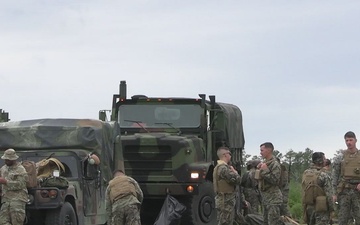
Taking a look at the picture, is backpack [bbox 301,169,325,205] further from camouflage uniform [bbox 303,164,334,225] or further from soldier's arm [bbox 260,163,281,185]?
soldier's arm [bbox 260,163,281,185]

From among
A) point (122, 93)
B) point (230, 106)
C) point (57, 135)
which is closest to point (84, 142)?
point (57, 135)

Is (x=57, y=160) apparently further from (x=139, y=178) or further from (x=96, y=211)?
(x=139, y=178)

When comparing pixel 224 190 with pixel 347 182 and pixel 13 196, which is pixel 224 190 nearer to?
pixel 347 182

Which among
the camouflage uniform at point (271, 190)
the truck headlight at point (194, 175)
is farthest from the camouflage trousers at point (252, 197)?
the camouflage uniform at point (271, 190)

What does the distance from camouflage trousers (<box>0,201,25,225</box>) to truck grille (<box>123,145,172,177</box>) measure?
578cm

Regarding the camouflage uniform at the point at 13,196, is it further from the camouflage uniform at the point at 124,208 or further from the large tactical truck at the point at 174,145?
the large tactical truck at the point at 174,145

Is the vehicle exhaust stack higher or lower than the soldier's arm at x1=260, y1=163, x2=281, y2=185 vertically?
higher

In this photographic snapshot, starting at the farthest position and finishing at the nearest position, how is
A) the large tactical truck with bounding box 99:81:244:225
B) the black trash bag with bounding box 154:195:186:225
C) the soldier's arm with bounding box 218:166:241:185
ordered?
the large tactical truck with bounding box 99:81:244:225, the black trash bag with bounding box 154:195:186:225, the soldier's arm with bounding box 218:166:241:185

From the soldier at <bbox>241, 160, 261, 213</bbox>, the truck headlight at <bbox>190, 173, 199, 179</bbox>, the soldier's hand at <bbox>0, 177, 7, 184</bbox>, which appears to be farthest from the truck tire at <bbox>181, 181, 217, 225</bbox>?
the soldier's hand at <bbox>0, 177, 7, 184</bbox>

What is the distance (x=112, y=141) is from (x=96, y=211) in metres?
1.77

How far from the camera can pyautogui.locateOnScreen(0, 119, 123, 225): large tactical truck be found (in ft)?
49.5

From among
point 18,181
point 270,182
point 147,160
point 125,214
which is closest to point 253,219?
Answer: point 147,160

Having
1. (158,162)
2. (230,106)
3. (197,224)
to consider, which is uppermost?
(230,106)

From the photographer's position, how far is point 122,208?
1394 cm
